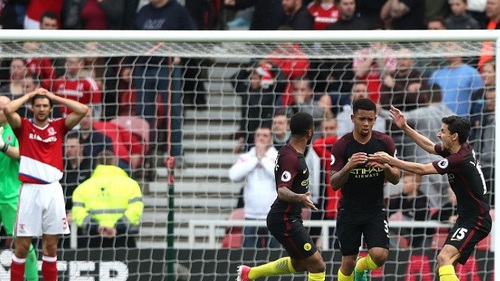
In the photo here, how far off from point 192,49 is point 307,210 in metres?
2.71

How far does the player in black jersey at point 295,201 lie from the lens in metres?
10.4

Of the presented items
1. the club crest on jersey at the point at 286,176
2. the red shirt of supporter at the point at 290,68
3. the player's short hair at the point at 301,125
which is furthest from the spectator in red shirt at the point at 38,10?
the club crest on jersey at the point at 286,176

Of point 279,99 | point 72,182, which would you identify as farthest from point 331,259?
point 72,182

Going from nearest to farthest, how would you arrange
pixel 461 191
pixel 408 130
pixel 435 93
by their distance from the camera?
pixel 461 191 → pixel 408 130 → pixel 435 93

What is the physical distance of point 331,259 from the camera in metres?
12.5

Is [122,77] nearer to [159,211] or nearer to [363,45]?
[159,211]

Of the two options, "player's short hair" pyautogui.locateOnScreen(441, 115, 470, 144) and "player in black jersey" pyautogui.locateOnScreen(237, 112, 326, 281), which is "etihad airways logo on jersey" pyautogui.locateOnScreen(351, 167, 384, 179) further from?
"player's short hair" pyautogui.locateOnScreen(441, 115, 470, 144)

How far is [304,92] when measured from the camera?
13461 mm

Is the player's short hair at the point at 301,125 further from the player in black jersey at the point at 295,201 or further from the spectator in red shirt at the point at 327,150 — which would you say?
the spectator in red shirt at the point at 327,150

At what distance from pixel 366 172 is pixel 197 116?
4.20 metres

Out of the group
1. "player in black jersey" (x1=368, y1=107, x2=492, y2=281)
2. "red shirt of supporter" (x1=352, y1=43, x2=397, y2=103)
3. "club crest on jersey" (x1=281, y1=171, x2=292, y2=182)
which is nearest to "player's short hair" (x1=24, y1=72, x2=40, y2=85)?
"red shirt of supporter" (x1=352, y1=43, x2=397, y2=103)

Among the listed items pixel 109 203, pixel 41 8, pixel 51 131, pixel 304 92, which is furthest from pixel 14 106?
pixel 41 8

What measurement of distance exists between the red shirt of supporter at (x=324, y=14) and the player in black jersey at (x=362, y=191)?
4262 mm

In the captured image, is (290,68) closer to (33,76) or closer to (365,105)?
(33,76)
